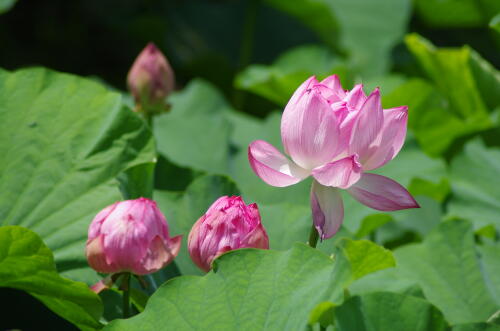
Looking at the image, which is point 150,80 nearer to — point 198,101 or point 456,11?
point 198,101

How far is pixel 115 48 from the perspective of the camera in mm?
3209

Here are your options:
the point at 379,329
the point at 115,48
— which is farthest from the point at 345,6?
the point at 379,329

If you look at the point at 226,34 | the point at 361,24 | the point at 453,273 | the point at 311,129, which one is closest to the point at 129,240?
the point at 311,129

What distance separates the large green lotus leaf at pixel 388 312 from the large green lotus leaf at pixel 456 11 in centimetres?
165

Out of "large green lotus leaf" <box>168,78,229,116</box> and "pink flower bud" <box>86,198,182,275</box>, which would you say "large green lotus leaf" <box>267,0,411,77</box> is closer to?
"large green lotus leaf" <box>168,78,229,116</box>

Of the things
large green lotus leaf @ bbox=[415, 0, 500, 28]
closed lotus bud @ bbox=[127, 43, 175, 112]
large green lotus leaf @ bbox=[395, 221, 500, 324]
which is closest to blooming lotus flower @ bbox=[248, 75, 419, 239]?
large green lotus leaf @ bbox=[395, 221, 500, 324]

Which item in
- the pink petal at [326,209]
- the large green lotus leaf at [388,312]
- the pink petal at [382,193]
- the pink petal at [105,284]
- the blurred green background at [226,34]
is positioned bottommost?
the blurred green background at [226,34]

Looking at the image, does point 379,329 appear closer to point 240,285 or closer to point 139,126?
point 240,285

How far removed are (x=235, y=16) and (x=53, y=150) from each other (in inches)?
86.2

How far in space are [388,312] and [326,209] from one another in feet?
0.43

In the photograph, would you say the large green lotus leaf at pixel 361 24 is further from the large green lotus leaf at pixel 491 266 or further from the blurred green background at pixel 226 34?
the large green lotus leaf at pixel 491 266

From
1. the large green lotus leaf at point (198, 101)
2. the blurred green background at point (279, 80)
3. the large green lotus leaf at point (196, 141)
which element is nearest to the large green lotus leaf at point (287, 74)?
the blurred green background at point (279, 80)

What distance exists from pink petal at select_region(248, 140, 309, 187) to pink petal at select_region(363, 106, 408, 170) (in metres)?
0.08

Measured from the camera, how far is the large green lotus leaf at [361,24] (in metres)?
2.59
